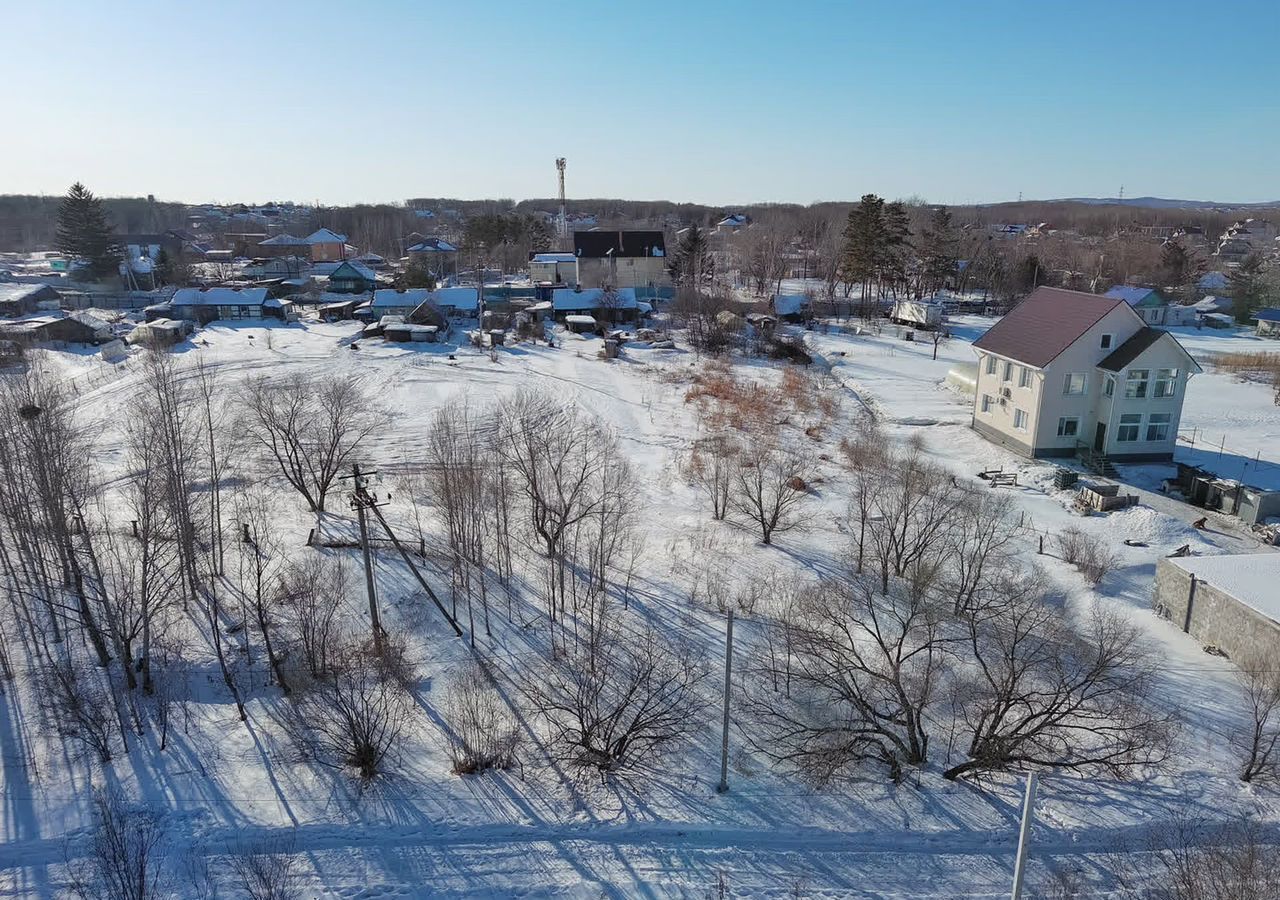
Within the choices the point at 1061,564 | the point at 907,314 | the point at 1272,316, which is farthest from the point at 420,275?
the point at 1272,316

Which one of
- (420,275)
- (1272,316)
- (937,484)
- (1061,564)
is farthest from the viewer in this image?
(420,275)

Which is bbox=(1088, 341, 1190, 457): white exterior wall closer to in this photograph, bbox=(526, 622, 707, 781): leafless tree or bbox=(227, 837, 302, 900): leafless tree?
bbox=(526, 622, 707, 781): leafless tree

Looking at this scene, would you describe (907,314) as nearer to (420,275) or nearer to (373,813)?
(420,275)

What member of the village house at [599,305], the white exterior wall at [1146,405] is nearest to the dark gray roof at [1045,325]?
the white exterior wall at [1146,405]

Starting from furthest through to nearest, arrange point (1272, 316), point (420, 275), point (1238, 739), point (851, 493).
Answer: point (420, 275) → point (1272, 316) → point (851, 493) → point (1238, 739)

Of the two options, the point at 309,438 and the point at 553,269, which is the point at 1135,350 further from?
the point at 553,269

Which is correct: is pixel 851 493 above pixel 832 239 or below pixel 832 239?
below

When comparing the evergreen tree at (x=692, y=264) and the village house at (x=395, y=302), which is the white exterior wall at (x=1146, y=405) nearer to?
the evergreen tree at (x=692, y=264)
